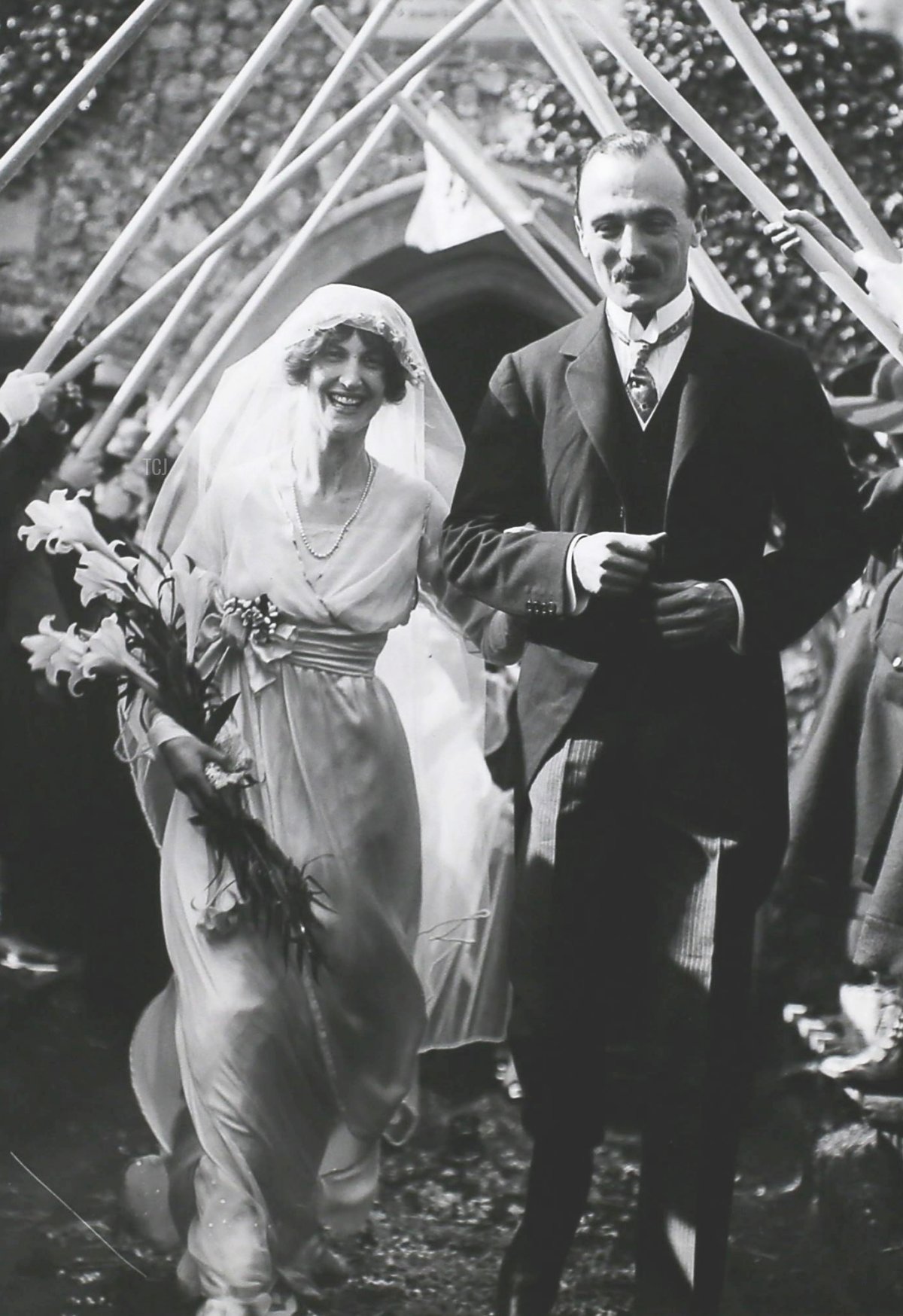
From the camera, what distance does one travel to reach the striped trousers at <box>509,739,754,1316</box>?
11.5 ft

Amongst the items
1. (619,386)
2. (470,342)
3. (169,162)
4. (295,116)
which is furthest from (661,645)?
(169,162)

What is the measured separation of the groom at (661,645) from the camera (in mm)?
3498

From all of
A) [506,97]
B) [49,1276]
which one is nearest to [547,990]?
[49,1276]

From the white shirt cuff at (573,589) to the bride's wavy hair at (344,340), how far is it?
0.57 meters

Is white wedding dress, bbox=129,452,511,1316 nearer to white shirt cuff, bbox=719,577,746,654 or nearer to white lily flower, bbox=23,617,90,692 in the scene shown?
white lily flower, bbox=23,617,90,692

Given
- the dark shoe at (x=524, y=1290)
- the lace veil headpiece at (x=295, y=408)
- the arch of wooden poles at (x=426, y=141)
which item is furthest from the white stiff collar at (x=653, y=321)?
the dark shoe at (x=524, y=1290)

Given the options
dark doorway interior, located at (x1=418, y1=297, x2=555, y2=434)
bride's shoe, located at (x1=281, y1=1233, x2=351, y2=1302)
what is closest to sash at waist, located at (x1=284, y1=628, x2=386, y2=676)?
dark doorway interior, located at (x1=418, y1=297, x2=555, y2=434)

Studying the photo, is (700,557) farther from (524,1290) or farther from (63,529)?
(524,1290)

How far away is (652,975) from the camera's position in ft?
11.6

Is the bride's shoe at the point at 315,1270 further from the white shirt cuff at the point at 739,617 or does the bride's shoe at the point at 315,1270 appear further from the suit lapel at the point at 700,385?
the suit lapel at the point at 700,385

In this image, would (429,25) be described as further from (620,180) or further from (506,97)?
(620,180)

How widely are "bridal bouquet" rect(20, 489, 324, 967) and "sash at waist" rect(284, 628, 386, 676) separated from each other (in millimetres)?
84

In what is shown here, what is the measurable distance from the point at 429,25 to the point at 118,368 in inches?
41.4

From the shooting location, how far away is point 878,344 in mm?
3756
